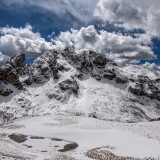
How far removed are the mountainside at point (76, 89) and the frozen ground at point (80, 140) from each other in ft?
247

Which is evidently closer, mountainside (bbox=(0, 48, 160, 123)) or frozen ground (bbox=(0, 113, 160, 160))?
frozen ground (bbox=(0, 113, 160, 160))

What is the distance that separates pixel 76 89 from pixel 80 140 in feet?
360

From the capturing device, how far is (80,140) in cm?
4462

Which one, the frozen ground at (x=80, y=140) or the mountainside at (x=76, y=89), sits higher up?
the mountainside at (x=76, y=89)

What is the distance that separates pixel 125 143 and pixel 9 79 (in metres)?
121

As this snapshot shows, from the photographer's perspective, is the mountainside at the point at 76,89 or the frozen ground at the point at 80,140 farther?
the mountainside at the point at 76,89

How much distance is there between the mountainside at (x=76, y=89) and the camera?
137375 millimetres

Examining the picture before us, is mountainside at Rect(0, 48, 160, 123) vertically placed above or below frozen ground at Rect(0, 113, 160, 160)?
above

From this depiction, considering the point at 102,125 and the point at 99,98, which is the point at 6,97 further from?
the point at 102,125

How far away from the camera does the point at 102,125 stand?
5322 centimetres

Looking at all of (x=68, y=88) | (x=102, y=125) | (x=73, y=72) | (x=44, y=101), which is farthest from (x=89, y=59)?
(x=102, y=125)

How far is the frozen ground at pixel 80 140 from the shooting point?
3647 centimetres

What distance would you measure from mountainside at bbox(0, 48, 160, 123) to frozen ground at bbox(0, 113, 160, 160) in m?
75.3

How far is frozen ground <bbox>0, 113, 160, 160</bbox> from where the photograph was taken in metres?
36.5
